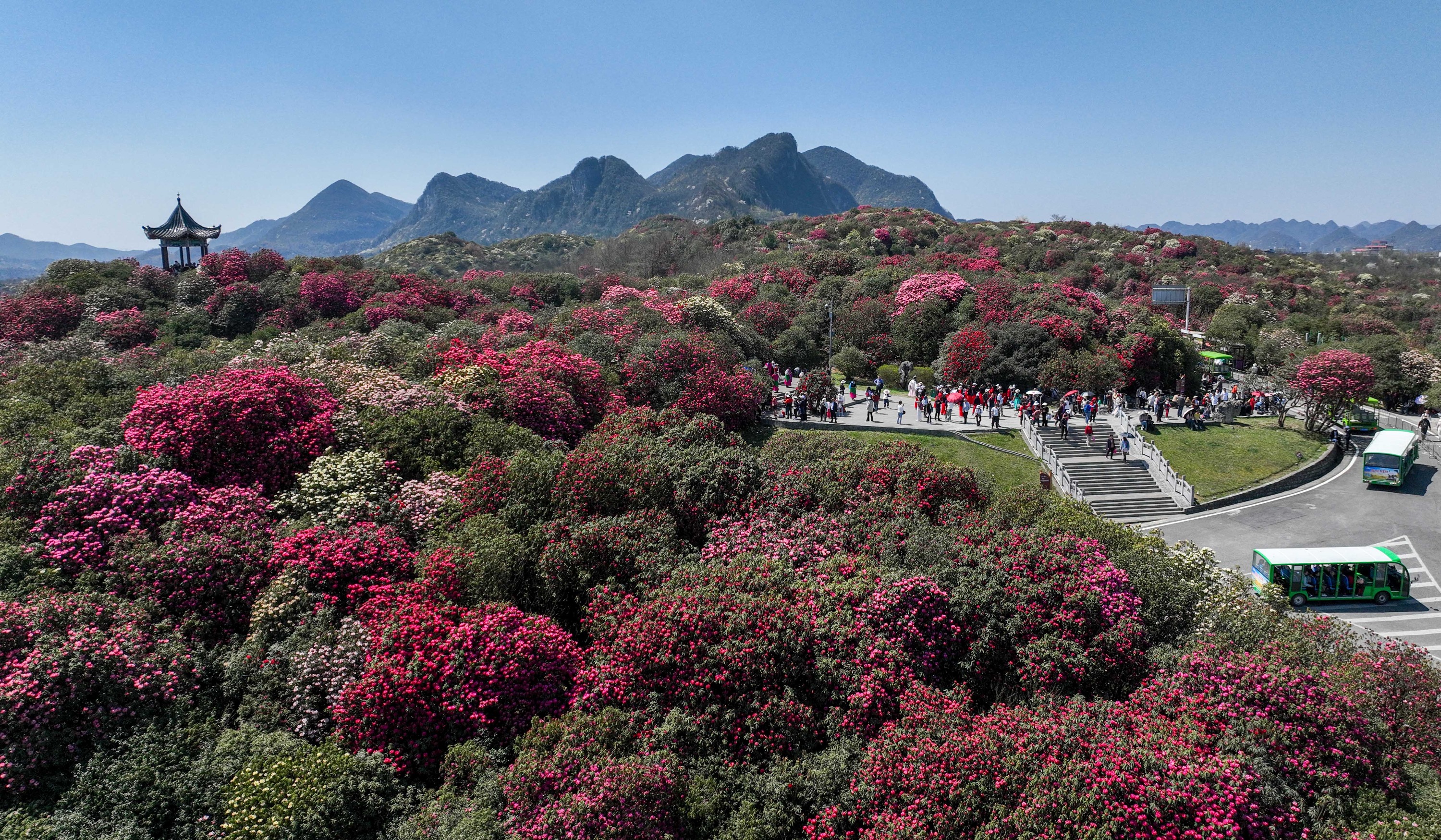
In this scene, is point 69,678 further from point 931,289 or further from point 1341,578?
point 931,289

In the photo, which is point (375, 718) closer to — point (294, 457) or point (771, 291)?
point (294, 457)

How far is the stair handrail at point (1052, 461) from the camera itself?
71.8 ft

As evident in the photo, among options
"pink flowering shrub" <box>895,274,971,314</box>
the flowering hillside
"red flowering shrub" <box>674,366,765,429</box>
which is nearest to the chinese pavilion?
the flowering hillside

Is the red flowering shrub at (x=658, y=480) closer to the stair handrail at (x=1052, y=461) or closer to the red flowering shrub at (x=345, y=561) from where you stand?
the red flowering shrub at (x=345, y=561)

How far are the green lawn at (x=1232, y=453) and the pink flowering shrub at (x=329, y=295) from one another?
33983 mm

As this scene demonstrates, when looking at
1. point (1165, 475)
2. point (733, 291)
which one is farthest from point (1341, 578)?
point (733, 291)

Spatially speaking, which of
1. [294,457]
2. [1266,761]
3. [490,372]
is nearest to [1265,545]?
[1266,761]

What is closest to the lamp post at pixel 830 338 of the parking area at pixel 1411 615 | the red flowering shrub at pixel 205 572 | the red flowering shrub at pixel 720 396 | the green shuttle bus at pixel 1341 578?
the red flowering shrub at pixel 720 396

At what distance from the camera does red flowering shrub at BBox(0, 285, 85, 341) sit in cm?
2912

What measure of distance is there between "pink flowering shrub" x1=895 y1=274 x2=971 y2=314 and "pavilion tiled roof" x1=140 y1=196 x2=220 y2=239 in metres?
36.4

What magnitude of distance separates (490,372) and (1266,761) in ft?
53.3

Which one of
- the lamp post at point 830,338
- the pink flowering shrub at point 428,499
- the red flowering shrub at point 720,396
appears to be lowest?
the pink flowering shrub at point 428,499

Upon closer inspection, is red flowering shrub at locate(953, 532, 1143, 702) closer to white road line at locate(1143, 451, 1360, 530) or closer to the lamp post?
white road line at locate(1143, 451, 1360, 530)

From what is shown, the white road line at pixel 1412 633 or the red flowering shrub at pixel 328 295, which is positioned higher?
the red flowering shrub at pixel 328 295
